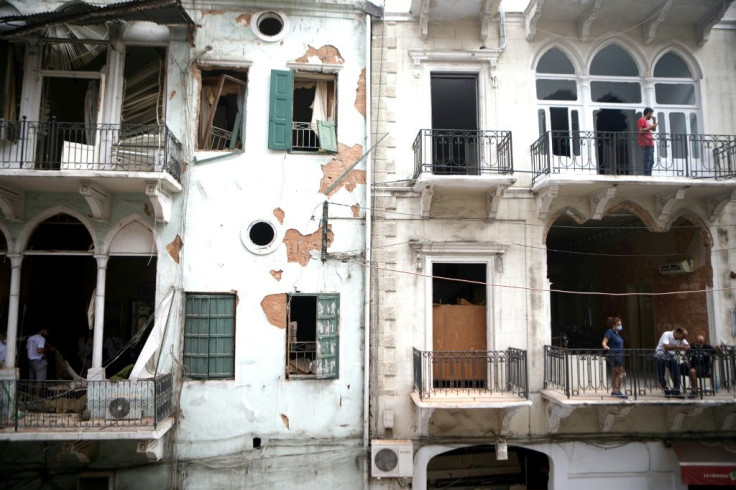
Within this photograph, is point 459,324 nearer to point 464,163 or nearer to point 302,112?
point 464,163

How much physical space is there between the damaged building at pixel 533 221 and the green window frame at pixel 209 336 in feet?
10.1

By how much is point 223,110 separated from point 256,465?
799 cm

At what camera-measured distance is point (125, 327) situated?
14.4 m

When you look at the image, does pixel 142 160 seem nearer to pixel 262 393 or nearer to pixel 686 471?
pixel 262 393

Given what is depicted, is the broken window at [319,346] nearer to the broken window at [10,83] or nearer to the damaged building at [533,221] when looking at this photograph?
the damaged building at [533,221]

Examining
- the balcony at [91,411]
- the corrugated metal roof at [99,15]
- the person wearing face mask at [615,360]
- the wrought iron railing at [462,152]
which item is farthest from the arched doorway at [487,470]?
the corrugated metal roof at [99,15]

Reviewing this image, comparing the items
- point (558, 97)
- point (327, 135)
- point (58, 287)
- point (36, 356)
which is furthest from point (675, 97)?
point (58, 287)

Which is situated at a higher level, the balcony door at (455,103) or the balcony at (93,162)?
the balcony door at (455,103)

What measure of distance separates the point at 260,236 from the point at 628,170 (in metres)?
8.60

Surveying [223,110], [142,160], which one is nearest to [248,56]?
[223,110]

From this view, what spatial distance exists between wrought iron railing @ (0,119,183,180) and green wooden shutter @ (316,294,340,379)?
13.8 ft

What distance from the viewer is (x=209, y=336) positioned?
10.5 metres

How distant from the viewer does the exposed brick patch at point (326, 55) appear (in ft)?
37.2

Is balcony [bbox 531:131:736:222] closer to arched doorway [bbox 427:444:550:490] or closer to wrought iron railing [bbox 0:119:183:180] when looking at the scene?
arched doorway [bbox 427:444:550:490]
